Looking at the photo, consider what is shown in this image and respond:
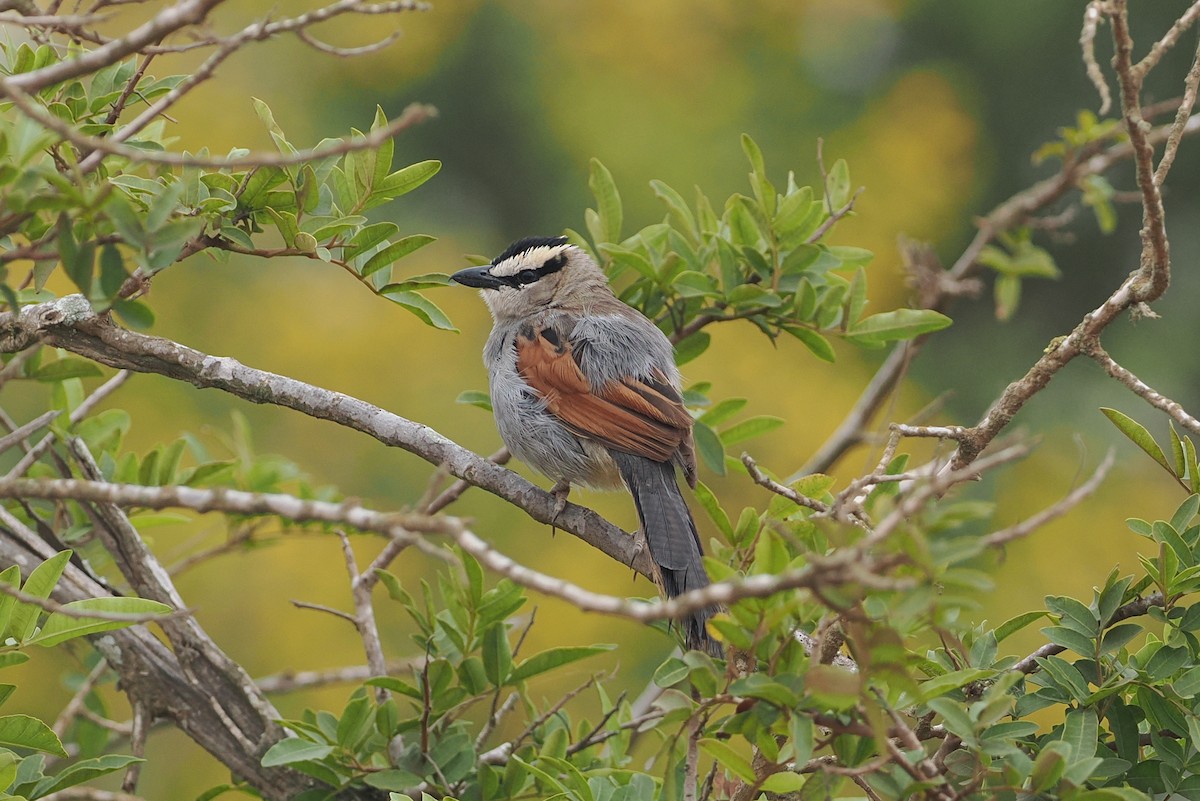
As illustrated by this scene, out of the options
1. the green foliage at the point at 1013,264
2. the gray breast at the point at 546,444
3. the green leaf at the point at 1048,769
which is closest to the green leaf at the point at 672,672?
the green leaf at the point at 1048,769

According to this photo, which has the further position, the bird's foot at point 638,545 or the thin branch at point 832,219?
the thin branch at point 832,219

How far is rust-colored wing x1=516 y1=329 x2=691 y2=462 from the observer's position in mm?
3652

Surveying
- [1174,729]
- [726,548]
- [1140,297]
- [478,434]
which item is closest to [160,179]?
[726,548]

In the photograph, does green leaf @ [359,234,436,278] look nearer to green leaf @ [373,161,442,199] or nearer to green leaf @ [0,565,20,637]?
green leaf @ [373,161,442,199]

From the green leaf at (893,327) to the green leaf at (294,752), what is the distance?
1.99m

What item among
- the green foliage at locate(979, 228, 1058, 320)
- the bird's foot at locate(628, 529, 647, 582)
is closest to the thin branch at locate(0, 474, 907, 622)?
the bird's foot at locate(628, 529, 647, 582)

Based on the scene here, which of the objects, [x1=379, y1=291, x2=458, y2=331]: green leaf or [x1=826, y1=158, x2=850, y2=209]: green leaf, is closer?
[x1=379, y1=291, x2=458, y2=331]: green leaf

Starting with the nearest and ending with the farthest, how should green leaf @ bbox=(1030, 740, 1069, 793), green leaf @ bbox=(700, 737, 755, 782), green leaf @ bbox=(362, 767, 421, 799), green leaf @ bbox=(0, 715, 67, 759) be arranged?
green leaf @ bbox=(1030, 740, 1069, 793) < green leaf @ bbox=(700, 737, 755, 782) < green leaf @ bbox=(0, 715, 67, 759) < green leaf @ bbox=(362, 767, 421, 799)

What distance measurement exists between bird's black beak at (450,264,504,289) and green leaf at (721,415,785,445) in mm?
1340

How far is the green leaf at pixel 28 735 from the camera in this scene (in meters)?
2.17

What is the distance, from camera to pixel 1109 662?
7.47ft

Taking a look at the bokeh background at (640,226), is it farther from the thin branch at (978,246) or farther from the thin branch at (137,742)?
the thin branch at (137,742)

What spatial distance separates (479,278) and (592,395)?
91 centimetres

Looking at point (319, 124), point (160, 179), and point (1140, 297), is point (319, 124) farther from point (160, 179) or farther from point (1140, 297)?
point (1140, 297)
